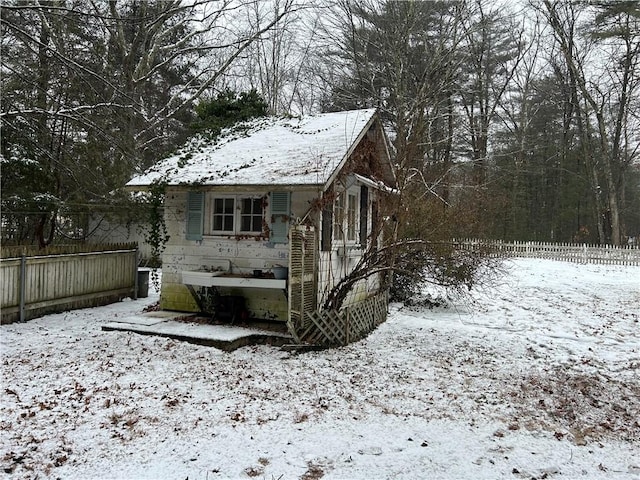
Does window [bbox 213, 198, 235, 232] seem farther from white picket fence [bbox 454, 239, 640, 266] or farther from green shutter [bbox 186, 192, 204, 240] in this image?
white picket fence [bbox 454, 239, 640, 266]

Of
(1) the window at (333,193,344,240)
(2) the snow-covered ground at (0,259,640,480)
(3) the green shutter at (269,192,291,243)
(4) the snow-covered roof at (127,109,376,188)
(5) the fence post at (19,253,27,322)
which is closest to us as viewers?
(2) the snow-covered ground at (0,259,640,480)

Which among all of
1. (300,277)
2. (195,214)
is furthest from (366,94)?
(300,277)

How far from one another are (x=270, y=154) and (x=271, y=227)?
1.74 meters

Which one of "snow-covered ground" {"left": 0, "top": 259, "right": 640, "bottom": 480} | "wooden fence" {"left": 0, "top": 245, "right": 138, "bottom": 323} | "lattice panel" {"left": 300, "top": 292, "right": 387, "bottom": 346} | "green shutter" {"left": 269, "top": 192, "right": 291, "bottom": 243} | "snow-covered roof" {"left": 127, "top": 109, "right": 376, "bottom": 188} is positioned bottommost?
"snow-covered ground" {"left": 0, "top": 259, "right": 640, "bottom": 480}

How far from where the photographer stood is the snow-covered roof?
27.6 feet

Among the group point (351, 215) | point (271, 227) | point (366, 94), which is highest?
point (366, 94)

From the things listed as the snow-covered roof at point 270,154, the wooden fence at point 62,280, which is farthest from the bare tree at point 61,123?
the wooden fence at point 62,280

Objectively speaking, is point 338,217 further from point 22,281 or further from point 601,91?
point 601,91

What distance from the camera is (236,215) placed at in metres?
9.26

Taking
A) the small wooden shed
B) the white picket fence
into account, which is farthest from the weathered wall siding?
the white picket fence

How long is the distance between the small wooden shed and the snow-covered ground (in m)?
1.23

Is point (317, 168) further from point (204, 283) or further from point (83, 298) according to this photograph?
point (83, 298)

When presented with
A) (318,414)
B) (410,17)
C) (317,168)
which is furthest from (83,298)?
(410,17)

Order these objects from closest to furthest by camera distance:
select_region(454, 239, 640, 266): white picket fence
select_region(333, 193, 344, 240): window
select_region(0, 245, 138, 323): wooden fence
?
select_region(0, 245, 138, 323): wooden fence < select_region(333, 193, 344, 240): window < select_region(454, 239, 640, 266): white picket fence
